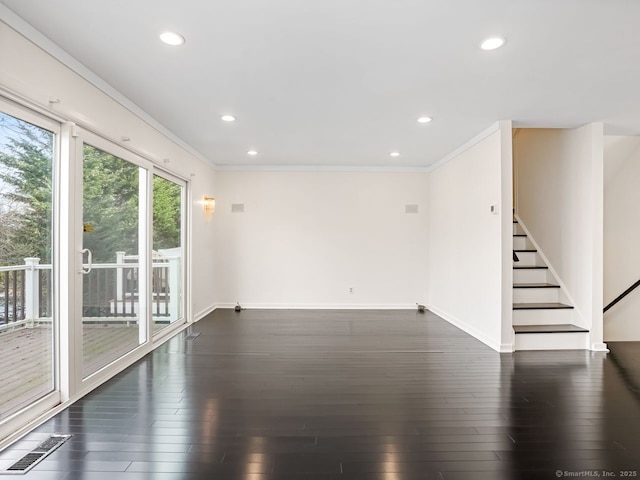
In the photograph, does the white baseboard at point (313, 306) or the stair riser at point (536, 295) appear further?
the white baseboard at point (313, 306)

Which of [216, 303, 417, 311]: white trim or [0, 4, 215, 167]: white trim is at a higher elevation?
[0, 4, 215, 167]: white trim

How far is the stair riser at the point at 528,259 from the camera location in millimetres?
5047

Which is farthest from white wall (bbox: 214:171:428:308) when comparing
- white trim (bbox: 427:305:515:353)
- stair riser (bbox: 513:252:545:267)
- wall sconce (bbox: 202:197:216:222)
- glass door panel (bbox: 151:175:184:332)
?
stair riser (bbox: 513:252:545:267)

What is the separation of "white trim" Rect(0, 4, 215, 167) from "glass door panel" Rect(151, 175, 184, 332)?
82cm

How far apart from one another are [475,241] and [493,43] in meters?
2.78

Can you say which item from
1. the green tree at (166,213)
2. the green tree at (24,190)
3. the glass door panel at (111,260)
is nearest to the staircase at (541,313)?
the glass door panel at (111,260)

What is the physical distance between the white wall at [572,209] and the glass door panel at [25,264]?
17.4ft

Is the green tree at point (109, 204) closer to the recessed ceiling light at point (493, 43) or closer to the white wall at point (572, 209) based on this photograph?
the recessed ceiling light at point (493, 43)

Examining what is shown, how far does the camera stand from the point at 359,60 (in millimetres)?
2623

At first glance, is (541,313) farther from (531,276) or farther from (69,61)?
(69,61)

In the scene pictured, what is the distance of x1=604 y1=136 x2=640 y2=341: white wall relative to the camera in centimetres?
457

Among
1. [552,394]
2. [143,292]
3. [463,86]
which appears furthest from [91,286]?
[552,394]

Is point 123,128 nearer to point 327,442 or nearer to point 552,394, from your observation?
point 327,442

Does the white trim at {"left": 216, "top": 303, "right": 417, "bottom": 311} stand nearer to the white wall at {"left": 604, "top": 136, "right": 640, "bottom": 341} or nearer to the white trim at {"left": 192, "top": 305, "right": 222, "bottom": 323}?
the white trim at {"left": 192, "top": 305, "right": 222, "bottom": 323}
